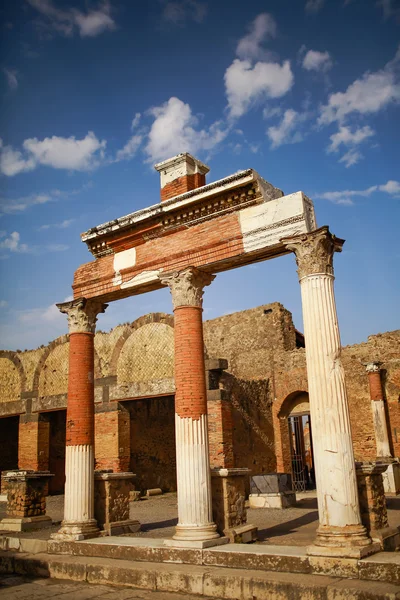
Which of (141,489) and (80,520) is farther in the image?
(141,489)

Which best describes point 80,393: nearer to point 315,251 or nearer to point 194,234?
point 194,234

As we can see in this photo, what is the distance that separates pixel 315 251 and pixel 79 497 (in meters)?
5.35

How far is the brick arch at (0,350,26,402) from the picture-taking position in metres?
19.0

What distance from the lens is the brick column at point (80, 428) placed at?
27.7 ft

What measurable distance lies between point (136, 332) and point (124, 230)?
298 inches

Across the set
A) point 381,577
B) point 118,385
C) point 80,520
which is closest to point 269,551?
point 381,577

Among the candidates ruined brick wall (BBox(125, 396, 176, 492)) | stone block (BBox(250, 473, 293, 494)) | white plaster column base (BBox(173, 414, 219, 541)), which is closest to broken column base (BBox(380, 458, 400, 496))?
stone block (BBox(250, 473, 293, 494))

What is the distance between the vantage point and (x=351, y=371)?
726 inches

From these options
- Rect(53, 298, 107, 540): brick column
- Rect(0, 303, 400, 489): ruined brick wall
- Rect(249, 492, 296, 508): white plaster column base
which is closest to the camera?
Rect(53, 298, 107, 540): brick column

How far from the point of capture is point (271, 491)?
1287 cm

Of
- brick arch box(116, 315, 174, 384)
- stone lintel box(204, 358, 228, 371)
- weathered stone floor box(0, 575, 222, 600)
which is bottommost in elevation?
weathered stone floor box(0, 575, 222, 600)

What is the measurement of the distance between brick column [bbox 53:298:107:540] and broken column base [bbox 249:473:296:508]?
216 inches

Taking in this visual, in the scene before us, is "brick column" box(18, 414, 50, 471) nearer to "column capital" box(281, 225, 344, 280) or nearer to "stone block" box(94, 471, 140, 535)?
"stone block" box(94, 471, 140, 535)

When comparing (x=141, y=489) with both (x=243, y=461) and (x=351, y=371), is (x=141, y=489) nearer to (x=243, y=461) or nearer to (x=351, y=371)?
(x=243, y=461)
